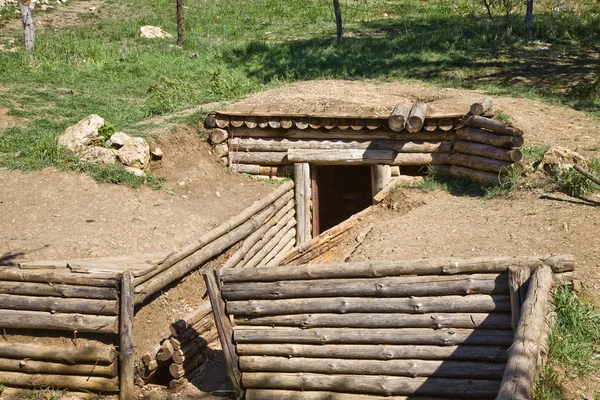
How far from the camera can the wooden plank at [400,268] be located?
255 inches

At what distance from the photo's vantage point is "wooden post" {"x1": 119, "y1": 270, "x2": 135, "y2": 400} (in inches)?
317

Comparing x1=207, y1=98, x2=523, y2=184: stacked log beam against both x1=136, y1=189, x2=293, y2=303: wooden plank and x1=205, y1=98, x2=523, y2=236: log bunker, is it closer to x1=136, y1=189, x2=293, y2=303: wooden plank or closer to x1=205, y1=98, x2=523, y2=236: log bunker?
x1=205, y1=98, x2=523, y2=236: log bunker

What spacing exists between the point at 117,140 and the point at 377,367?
6802 mm

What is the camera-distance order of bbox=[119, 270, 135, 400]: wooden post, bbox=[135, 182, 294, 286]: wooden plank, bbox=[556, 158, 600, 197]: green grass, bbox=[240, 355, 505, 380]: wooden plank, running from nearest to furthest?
bbox=[240, 355, 505, 380]: wooden plank, bbox=[119, 270, 135, 400]: wooden post, bbox=[135, 182, 294, 286]: wooden plank, bbox=[556, 158, 600, 197]: green grass

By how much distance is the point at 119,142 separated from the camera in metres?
12.1

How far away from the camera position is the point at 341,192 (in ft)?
55.0

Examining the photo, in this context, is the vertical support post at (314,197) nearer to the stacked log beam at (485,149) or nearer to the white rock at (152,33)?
the stacked log beam at (485,149)

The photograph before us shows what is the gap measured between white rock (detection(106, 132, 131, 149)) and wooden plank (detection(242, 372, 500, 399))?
226 inches

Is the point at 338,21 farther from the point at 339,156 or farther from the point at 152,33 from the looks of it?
the point at 339,156

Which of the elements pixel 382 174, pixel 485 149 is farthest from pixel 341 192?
pixel 485 149

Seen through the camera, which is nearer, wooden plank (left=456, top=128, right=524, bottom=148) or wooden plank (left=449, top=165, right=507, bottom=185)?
wooden plank (left=456, top=128, right=524, bottom=148)

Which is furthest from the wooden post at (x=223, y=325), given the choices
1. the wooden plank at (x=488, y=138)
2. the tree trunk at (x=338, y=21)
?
the tree trunk at (x=338, y=21)

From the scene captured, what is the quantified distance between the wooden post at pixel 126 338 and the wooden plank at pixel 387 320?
135cm

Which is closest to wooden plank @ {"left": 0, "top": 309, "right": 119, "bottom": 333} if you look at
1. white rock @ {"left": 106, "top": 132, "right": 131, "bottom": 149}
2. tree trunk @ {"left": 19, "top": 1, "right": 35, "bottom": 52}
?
white rock @ {"left": 106, "top": 132, "right": 131, "bottom": 149}
